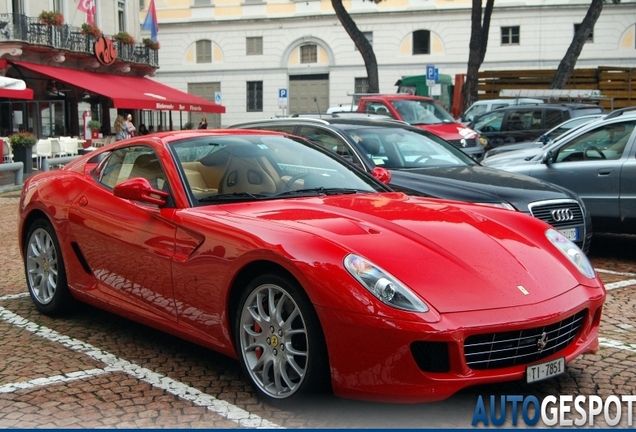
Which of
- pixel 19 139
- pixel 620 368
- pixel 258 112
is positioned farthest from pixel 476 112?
pixel 258 112

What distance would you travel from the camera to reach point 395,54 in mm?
50312

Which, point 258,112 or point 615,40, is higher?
point 615,40

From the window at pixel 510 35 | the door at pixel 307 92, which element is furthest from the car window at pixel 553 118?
the door at pixel 307 92

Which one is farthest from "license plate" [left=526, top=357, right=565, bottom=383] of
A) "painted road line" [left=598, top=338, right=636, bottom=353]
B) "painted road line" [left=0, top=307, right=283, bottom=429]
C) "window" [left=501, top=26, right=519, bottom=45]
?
"window" [left=501, top=26, right=519, bottom=45]

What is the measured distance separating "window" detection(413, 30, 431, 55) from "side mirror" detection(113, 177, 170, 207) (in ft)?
151

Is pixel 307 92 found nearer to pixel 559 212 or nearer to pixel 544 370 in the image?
pixel 559 212

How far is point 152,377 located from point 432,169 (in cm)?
465

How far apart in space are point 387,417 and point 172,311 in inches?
58.3

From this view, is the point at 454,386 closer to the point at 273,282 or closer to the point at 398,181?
the point at 273,282

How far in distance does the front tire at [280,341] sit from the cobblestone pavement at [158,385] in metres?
0.13

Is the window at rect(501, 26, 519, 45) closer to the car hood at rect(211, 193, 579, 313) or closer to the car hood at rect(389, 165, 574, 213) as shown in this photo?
the car hood at rect(389, 165, 574, 213)

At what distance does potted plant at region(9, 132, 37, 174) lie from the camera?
22625 millimetres

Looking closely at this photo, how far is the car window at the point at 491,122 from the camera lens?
2005 cm

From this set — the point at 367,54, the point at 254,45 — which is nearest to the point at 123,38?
the point at 367,54
